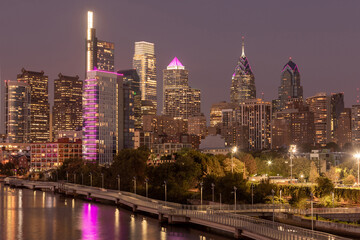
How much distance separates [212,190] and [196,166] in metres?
25.1

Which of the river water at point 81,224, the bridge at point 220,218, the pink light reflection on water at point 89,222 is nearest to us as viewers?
the bridge at point 220,218

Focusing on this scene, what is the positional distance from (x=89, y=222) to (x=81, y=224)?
2.36 meters

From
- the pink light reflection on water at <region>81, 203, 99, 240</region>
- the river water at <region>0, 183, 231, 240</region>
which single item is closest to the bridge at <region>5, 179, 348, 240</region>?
the river water at <region>0, 183, 231, 240</region>

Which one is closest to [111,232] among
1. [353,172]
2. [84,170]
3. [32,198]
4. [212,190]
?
[212,190]

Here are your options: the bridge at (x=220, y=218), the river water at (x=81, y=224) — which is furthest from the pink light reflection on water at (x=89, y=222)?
the bridge at (x=220, y=218)

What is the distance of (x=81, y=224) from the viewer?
299 feet

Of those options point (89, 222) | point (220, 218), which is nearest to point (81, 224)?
point (89, 222)

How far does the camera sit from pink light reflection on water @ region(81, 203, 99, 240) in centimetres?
7972

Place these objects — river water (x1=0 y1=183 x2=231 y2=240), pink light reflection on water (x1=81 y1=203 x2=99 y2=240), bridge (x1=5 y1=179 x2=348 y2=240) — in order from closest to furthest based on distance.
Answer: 1. bridge (x1=5 y1=179 x2=348 y2=240)
2. river water (x1=0 y1=183 x2=231 y2=240)
3. pink light reflection on water (x1=81 y1=203 x2=99 y2=240)

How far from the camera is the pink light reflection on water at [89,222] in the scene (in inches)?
3139

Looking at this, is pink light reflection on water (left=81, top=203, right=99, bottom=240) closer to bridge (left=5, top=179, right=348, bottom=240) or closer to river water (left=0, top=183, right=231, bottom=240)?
river water (left=0, top=183, right=231, bottom=240)

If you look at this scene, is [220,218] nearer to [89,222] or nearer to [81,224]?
[81,224]

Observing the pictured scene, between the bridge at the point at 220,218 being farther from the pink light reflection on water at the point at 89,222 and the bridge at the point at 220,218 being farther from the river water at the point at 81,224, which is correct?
the pink light reflection on water at the point at 89,222

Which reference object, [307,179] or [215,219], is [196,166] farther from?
[215,219]
